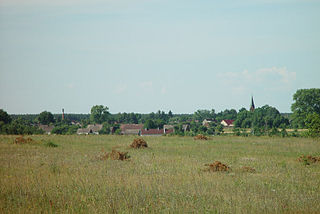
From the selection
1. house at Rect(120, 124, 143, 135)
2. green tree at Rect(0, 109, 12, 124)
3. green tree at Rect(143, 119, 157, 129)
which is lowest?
house at Rect(120, 124, 143, 135)

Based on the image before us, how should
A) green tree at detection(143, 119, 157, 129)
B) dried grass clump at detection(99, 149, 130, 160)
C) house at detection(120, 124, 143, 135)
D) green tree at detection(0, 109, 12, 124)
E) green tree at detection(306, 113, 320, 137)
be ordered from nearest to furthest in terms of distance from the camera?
dried grass clump at detection(99, 149, 130, 160) < green tree at detection(306, 113, 320, 137) < green tree at detection(0, 109, 12, 124) < house at detection(120, 124, 143, 135) < green tree at detection(143, 119, 157, 129)

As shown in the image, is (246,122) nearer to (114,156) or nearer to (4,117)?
(4,117)

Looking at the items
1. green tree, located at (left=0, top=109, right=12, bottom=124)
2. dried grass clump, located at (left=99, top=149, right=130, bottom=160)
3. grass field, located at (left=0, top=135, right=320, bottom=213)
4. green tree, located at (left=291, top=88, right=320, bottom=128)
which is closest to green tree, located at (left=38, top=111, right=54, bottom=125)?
green tree, located at (left=0, top=109, right=12, bottom=124)

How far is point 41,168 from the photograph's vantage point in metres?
16.5

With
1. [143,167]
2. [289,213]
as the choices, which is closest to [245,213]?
[289,213]

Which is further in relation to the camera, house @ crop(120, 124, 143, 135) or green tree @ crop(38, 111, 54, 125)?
green tree @ crop(38, 111, 54, 125)

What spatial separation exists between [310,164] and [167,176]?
9182 mm

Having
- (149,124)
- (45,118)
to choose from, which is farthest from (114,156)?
(45,118)

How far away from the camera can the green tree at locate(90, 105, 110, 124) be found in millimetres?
121662

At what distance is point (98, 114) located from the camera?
405 ft

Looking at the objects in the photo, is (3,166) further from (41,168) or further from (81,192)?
(81,192)

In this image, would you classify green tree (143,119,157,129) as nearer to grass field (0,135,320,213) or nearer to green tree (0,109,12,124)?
green tree (0,109,12,124)

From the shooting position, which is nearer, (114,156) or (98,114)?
(114,156)

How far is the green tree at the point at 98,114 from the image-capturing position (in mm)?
121662
